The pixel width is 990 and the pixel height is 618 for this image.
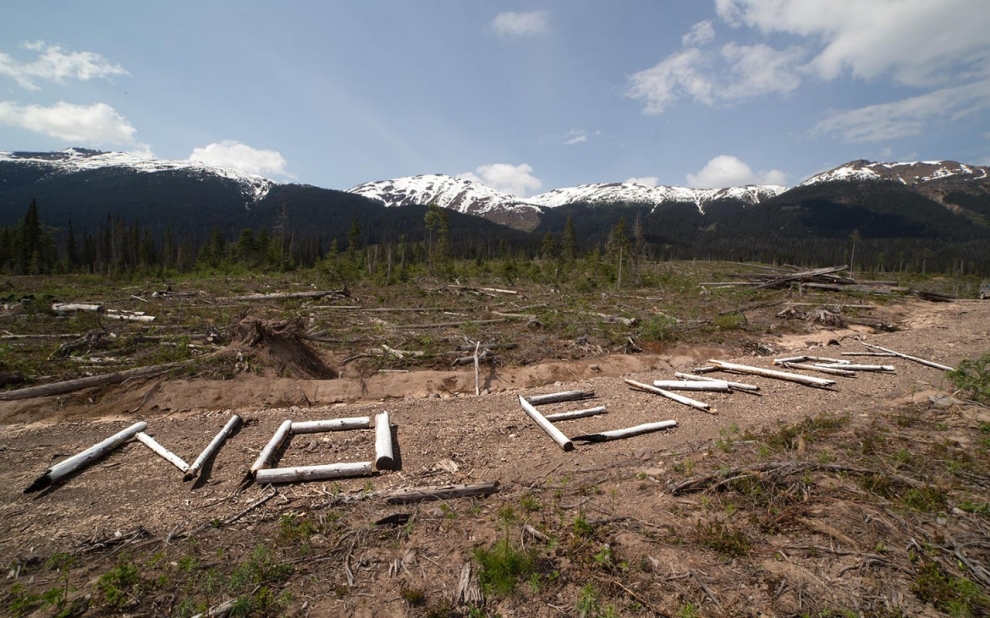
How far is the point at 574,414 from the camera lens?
7.48 m

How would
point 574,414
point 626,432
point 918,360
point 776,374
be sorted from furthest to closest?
point 918,360
point 776,374
point 574,414
point 626,432

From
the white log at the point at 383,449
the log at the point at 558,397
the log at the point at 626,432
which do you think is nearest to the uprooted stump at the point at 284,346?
the white log at the point at 383,449

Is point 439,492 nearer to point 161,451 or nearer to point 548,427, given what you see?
point 548,427

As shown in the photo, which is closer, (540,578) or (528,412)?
(540,578)

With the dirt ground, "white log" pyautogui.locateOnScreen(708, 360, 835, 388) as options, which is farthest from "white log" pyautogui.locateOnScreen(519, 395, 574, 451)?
"white log" pyautogui.locateOnScreen(708, 360, 835, 388)

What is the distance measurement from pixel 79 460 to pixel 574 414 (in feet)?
25.0

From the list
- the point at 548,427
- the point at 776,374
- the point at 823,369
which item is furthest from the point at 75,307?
the point at 823,369

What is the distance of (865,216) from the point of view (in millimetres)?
187875

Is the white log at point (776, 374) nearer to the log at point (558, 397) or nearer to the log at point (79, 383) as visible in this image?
the log at point (558, 397)

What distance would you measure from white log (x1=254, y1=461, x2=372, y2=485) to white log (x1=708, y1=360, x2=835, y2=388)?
374 inches

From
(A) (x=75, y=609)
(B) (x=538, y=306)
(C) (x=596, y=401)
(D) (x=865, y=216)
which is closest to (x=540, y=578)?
(A) (x=75, y=609)

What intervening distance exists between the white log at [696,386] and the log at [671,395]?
0.30 metres

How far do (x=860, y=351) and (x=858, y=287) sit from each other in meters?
21.7

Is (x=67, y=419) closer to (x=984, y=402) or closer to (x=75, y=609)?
(x=75, y=609)
